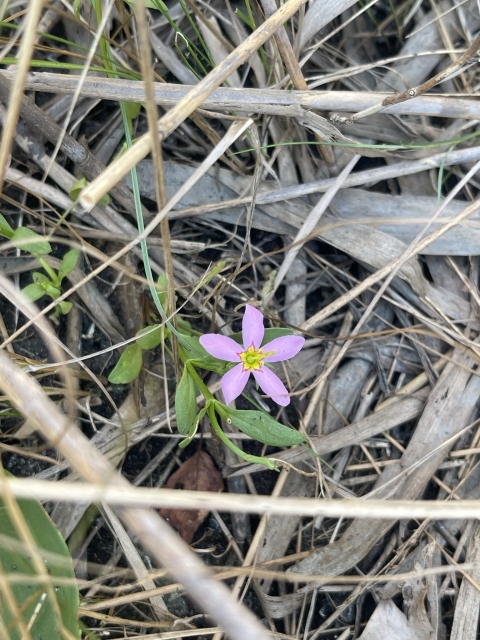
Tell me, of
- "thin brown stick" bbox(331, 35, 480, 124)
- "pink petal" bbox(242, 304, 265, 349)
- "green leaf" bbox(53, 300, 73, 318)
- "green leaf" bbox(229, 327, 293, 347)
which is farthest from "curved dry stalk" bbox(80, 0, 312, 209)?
"green leaf" bbox(53, 300, 73, 318)

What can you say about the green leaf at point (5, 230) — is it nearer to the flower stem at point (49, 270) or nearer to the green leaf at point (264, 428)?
the flower stem at point (49, 270)

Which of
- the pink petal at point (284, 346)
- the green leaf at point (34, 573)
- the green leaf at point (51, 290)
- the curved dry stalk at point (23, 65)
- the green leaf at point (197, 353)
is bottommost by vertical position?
the green leaf at point (34, 573)

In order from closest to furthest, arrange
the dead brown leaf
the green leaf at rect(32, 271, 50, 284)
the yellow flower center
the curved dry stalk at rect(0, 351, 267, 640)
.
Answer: the curved dry stalk at rect(0, 351, 267, 640) → the yellow flower center → the green leaf at rect(32, 271, 50, 284) → the dead brown leaf

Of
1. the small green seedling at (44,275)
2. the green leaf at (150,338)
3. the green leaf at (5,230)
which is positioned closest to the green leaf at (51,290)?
the small green seedling at (44,275)

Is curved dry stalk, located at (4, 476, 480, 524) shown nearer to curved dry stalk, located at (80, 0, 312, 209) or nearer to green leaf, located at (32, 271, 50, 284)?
curved dry stalk, located at (80, 0, 312, 209)

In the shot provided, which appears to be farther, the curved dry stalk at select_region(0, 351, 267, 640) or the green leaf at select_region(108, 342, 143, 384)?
the green leaf at select_region(108, 342, 143, 384)

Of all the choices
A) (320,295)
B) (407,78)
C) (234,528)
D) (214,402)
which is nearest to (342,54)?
(407,78)
